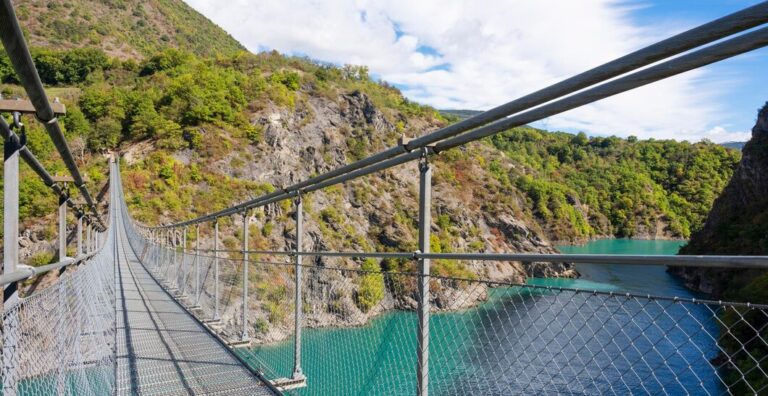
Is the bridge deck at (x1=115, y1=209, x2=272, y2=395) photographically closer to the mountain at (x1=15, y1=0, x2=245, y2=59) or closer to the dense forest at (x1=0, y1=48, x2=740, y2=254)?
the dense forest at (x1=0, y1=48, x2=740, y2=254)

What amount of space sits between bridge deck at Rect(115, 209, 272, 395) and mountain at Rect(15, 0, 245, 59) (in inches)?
2223

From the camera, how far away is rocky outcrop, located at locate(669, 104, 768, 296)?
2862 centimetres

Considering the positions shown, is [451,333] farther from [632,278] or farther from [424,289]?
[632,278]

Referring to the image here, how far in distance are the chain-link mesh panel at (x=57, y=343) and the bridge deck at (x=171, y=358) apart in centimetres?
16

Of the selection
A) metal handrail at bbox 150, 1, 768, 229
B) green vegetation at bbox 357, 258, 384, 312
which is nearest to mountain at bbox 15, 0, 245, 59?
green vegetation at bbox 357, 258, 384, 312

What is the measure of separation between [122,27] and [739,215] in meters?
68.2

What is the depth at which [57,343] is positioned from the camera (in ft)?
6.57

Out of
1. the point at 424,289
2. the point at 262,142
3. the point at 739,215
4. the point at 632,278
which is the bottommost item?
the point at 632,278

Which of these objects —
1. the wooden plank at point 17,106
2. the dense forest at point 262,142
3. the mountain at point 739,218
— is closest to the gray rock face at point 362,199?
the dense forest at point 262,142

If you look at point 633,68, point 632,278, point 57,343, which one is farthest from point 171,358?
point 632,278

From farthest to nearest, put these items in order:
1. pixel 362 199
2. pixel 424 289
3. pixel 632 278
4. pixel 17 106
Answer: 1. pixel 632 278
2. pixel 362 199
3. pixel 424 289
4. pixel 17 106

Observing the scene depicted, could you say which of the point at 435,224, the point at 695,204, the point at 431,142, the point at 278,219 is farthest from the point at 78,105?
the point at 695,204

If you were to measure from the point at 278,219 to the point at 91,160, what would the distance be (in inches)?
443

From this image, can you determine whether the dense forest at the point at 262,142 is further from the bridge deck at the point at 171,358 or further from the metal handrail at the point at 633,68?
the metal handrail at the point at 633,68
